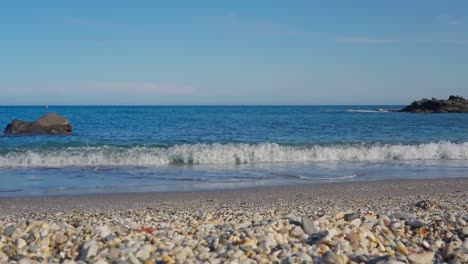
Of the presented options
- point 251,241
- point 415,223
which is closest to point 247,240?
point 251,241

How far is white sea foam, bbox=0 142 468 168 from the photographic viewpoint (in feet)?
57.7

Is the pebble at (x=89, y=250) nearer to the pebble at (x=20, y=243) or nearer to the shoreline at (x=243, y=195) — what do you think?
the pebble at (x=20, y=243)

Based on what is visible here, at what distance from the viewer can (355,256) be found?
4.53m

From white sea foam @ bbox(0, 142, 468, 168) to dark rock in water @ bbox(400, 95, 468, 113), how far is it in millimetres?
57682

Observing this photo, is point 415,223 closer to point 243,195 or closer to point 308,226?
point 308,226

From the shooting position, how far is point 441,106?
246 feet

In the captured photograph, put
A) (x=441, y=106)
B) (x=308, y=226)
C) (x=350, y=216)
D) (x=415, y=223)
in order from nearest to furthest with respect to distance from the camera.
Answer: (x=308, y=226), (x=415, y=223), (x=350, y=216), (x=441, y=106)

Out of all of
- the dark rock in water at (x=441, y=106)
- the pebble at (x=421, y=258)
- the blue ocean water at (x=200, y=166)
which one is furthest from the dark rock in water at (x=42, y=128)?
the dark rock in water at (x=441, y=106)

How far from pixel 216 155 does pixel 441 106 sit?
65042 millimetres

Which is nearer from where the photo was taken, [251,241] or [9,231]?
[251,241]

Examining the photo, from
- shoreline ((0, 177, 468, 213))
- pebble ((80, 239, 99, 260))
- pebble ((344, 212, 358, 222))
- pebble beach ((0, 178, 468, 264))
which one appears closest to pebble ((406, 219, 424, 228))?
pebble beach ((0, 178, 468, 264))

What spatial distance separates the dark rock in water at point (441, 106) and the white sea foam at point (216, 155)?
57.7 m

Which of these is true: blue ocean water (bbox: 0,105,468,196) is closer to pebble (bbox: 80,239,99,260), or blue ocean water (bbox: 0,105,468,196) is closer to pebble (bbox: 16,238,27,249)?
pebble (bbox: 16,238,27,249)

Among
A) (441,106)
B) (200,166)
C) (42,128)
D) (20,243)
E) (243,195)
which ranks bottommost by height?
(200,166)
